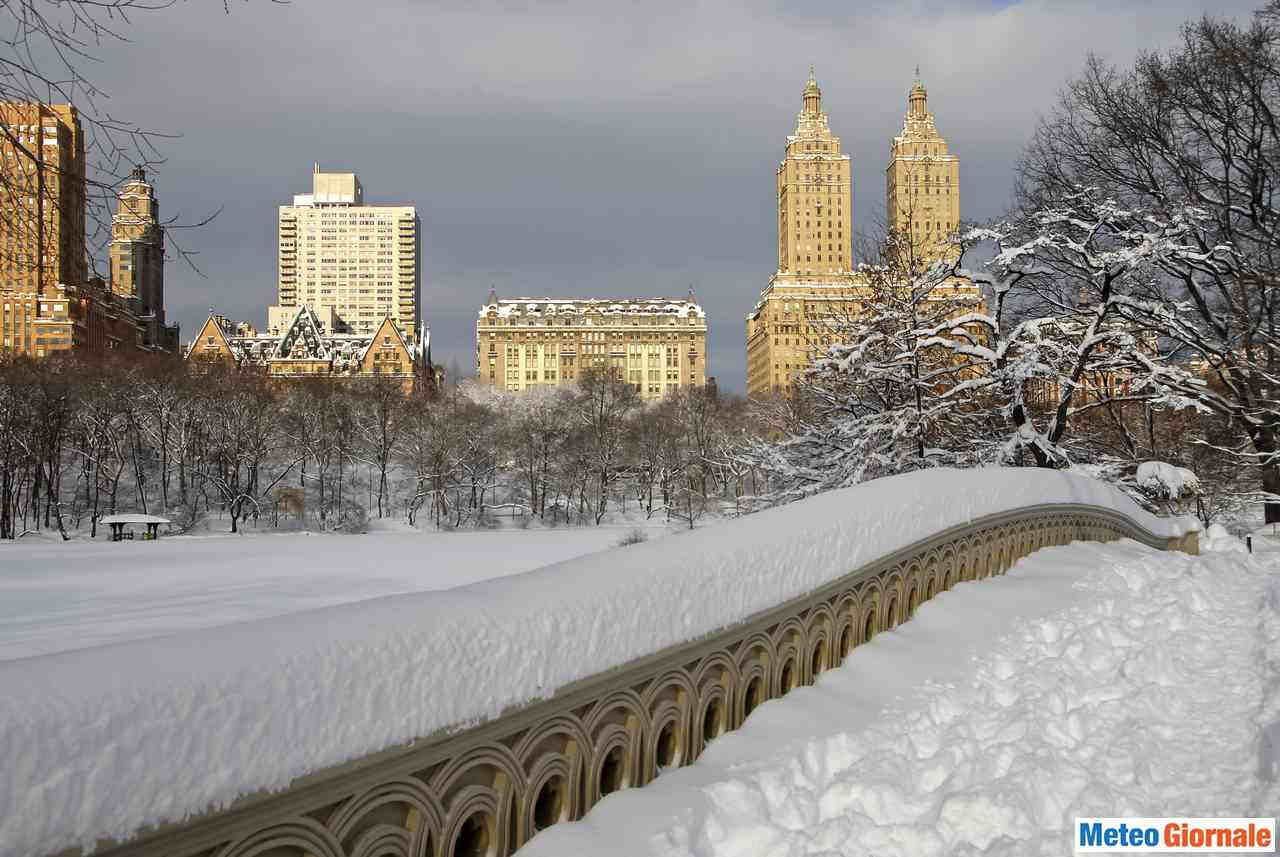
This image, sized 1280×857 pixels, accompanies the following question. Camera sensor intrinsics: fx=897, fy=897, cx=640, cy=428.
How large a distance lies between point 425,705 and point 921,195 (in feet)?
126

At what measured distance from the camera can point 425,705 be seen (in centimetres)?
261

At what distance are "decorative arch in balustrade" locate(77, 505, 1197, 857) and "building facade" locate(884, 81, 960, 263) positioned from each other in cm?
1472

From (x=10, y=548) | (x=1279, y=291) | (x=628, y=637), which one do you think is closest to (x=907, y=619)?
(x=628, y=637)

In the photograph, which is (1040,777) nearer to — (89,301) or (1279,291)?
(89,301)

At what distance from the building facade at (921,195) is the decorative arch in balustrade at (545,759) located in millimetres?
14724

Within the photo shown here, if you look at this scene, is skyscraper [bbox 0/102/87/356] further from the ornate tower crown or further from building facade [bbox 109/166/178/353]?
the ornate tower crown

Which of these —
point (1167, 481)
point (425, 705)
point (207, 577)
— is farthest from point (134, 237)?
point (207, 577)

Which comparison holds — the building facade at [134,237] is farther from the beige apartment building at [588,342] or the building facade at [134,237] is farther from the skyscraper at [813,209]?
the beige apartment building at [588,342]

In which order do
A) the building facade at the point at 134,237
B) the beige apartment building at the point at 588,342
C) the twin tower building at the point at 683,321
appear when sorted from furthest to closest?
1. the beige apartment building at the point at 588,342
2. the twin tower building at the point at 683,321
3. the building facade at the point at 134,237

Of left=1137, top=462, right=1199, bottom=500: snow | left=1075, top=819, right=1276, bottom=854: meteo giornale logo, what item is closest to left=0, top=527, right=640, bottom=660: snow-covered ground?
left=1075, top=819, right=1276, bottom=854: meteo giornale logo

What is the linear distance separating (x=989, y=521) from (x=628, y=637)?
15.9ft

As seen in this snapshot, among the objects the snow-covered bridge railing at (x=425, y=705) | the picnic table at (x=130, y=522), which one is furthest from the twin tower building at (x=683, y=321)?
the picnic table at (x=130, y=522)

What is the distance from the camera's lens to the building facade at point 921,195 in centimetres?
1975

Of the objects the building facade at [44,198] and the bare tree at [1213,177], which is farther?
the bare tree at [1213,177]
